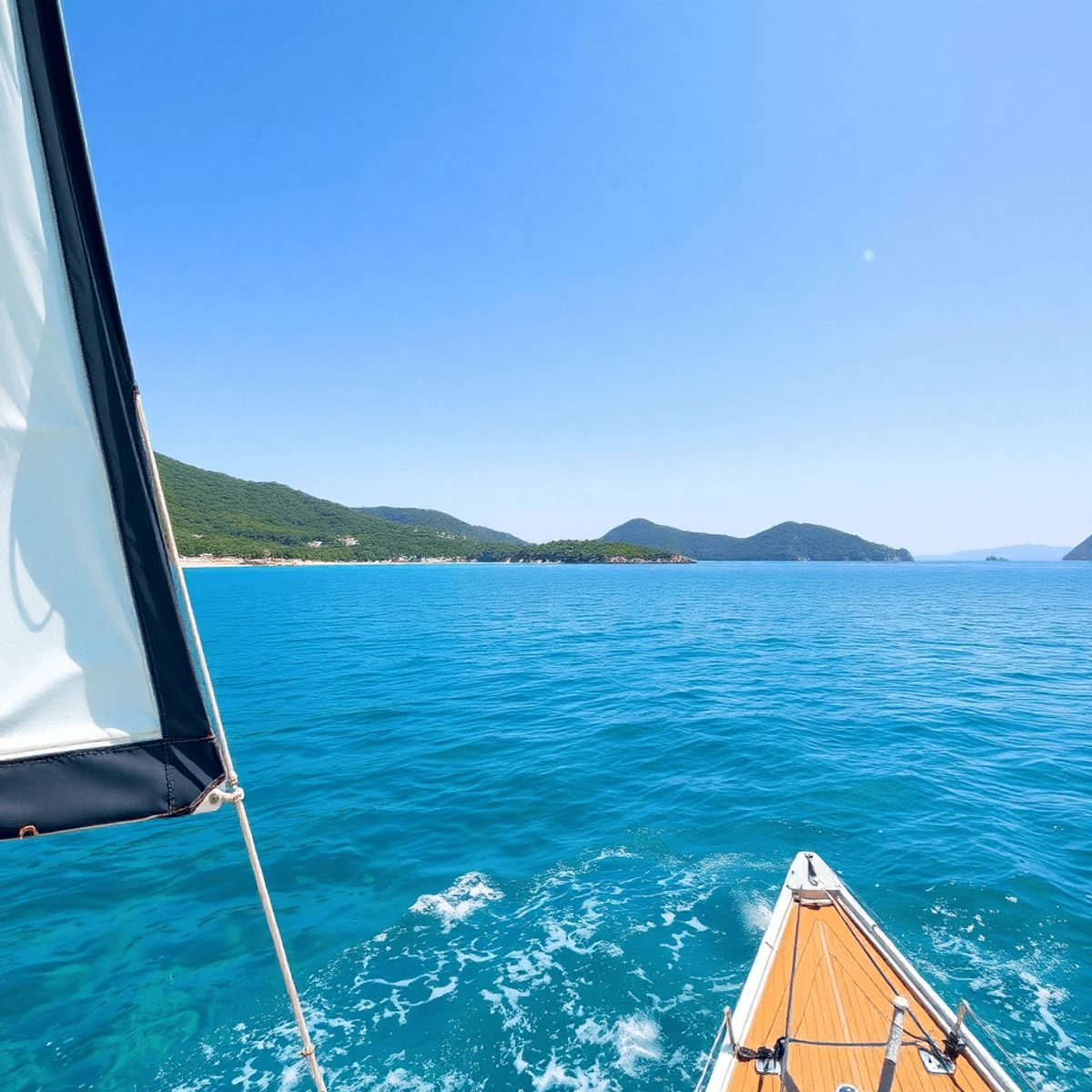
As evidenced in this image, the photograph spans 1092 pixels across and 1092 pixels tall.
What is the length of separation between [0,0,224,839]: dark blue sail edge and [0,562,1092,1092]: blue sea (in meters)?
9.19

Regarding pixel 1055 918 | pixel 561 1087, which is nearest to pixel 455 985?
pixel 561 1087

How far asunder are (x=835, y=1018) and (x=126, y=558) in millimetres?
12689

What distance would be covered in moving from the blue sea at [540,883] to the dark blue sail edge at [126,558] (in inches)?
362

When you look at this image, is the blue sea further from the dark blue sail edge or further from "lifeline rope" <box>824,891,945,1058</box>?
the dark blue sail edge

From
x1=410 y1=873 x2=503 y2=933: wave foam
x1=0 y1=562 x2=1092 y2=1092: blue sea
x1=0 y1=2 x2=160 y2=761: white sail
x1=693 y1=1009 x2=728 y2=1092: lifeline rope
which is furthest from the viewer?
x1=410 y1=873 x2=503 y2=933: wave foam

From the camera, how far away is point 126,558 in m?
3.87

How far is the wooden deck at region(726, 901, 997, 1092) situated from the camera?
7.82 m

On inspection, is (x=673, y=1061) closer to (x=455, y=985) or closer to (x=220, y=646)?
(x=455, y=985)

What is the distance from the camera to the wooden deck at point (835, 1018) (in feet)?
25.6

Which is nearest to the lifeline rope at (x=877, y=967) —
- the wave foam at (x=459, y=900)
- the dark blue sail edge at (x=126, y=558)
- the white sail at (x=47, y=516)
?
the wave foam at (x=459, y=900)

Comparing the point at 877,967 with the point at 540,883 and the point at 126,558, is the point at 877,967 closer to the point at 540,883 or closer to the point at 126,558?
the point at 540,883

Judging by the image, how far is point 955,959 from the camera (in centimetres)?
1142

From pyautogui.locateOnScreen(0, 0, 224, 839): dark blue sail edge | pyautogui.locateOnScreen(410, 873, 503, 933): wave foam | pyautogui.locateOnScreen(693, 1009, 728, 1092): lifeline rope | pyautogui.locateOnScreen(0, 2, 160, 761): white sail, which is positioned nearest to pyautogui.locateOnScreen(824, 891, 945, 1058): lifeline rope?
pyautogui.locateOnScreen(693, 1009, 728, 1092): lifeline rope

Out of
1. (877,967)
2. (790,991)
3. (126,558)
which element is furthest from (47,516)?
(877,967)
